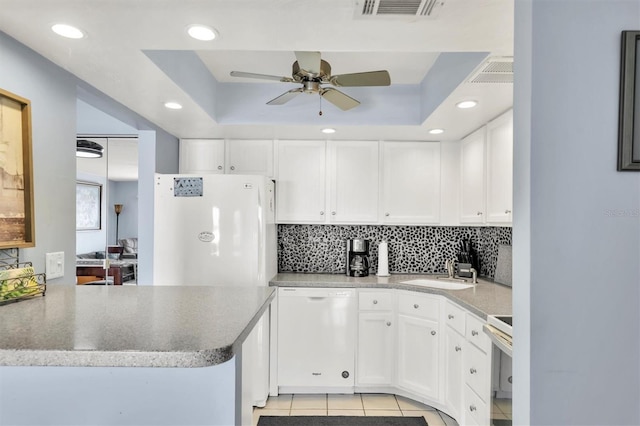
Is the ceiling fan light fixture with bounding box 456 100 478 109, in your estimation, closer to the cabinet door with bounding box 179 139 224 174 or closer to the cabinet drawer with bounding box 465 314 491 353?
the cabinet drawer with bounding box 465 314 491 353

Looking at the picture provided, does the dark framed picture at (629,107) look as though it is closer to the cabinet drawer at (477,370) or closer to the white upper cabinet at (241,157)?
the cabinet drawer at (477,370)

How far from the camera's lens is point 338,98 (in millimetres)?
2414

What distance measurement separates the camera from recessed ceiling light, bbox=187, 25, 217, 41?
4.96 ft

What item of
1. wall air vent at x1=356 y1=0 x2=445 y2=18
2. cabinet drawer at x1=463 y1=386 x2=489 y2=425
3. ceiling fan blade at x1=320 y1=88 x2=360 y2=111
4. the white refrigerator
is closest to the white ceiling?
wall air vent at x1=356 y1=0 x2=445 y2=18

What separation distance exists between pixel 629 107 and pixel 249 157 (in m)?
2.84

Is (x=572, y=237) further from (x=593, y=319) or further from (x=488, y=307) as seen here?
(x=488, y=307)

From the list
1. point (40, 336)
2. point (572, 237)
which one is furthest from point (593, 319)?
point (40, 336)

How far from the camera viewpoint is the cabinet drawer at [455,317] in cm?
245

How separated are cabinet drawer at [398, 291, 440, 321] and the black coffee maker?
0.51 metres

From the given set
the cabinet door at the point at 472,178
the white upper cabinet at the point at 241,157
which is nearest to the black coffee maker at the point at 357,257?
the cabinet door at the point at 472,178

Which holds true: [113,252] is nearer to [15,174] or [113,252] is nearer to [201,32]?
[15,174]

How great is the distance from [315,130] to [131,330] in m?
2.48

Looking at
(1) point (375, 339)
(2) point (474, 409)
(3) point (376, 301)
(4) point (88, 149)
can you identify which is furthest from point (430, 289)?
(4) point (88, 149)

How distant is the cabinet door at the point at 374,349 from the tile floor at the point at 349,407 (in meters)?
0.14
